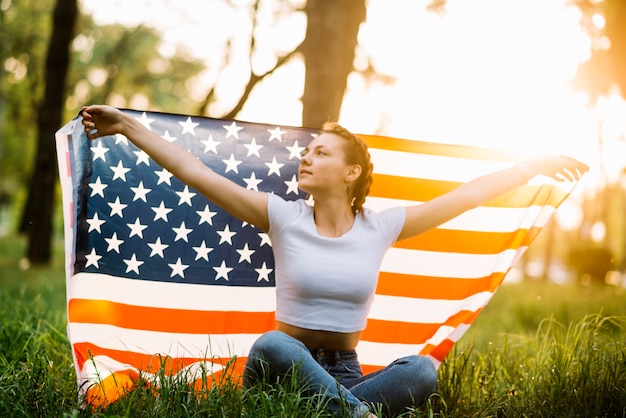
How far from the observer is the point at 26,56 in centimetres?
2766

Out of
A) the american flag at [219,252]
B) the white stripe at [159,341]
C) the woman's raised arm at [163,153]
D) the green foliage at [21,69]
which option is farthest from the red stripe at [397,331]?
the green foliage at [21,69]

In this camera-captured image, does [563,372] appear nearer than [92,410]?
No

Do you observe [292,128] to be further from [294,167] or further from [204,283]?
[204,283]

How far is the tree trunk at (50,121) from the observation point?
1361 cm

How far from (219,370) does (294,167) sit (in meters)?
1.37

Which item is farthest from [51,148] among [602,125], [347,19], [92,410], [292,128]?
[602,125]

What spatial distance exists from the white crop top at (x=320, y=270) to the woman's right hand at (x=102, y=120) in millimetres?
887

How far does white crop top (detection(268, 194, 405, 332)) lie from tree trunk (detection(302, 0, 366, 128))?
6.76 ft

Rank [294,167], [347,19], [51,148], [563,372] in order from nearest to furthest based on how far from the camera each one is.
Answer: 1. [563,372]
2. [294,167]
3. [347,19]
4. [51,148]

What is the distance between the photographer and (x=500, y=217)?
4918mm

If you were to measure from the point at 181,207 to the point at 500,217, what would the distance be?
85.5 inches

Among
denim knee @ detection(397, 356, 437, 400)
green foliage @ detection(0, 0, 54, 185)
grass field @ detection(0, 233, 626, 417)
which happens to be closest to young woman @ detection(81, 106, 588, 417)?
denim knee @ detection(397, 356, 437, 400)

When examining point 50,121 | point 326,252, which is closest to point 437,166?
point 326,252

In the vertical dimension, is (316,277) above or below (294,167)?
below
